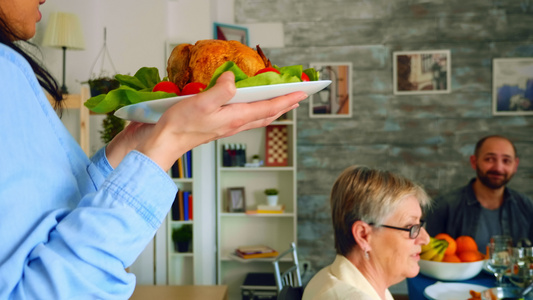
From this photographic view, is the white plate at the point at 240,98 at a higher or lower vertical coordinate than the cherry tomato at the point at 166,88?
lower

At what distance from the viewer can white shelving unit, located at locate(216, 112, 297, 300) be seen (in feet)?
14.8

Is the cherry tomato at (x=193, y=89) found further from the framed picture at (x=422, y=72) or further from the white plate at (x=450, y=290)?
the framed picture at (x=422, y=72)

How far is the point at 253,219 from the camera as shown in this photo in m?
4.57

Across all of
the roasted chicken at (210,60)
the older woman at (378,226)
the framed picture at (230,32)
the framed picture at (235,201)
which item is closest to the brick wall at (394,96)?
the framed picture at (230,32)

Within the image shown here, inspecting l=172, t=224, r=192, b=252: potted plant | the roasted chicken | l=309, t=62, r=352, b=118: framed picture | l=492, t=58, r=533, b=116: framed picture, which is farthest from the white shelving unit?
the roasted chicken

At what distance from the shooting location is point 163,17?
13.4 feet

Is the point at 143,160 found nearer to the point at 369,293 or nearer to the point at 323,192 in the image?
the point at 369,293

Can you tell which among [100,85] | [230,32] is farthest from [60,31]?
[230,32]

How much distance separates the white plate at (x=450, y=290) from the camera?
7.02 ft

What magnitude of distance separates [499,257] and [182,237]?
259 cm

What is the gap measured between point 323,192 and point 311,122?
66cm

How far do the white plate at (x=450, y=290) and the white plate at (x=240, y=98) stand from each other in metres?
1.67

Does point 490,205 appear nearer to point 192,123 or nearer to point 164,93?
point 164,93

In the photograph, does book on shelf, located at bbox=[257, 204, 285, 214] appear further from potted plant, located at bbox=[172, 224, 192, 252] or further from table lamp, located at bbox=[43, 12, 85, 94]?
table lamp, located at bbox=[43, 12, 85, 94]
